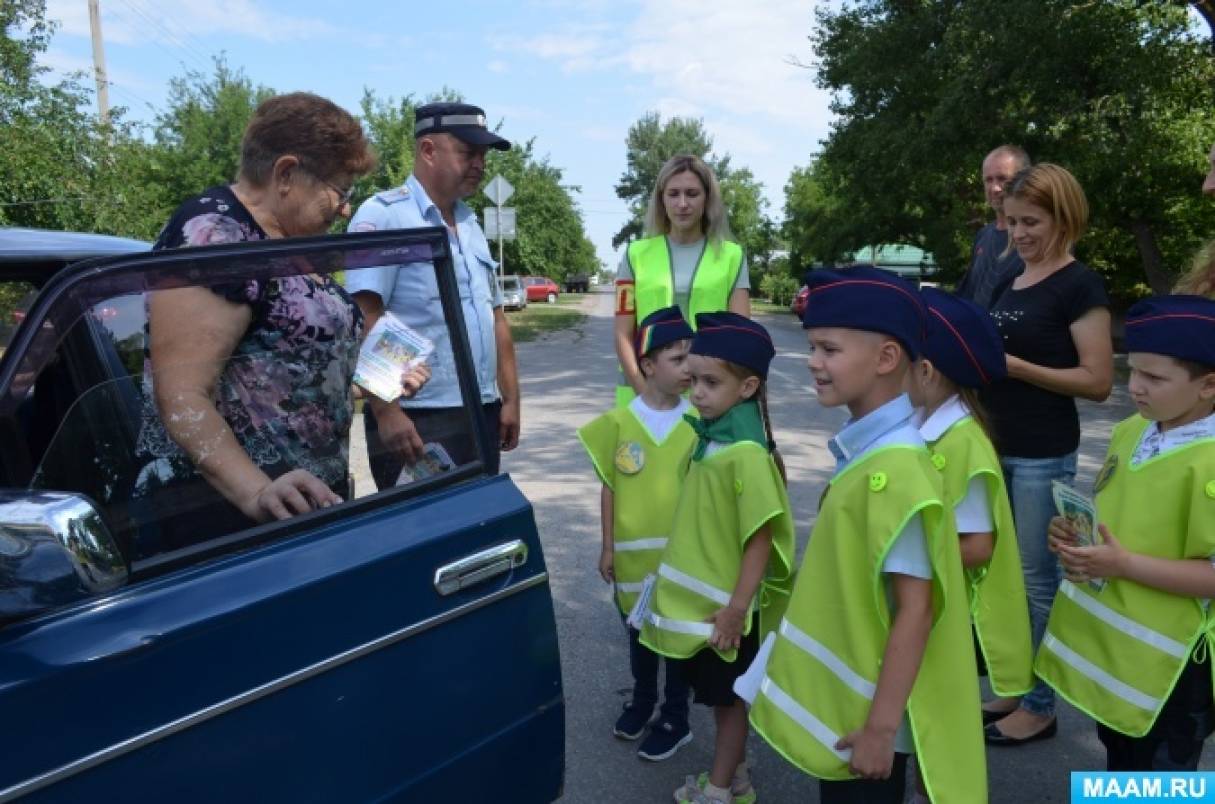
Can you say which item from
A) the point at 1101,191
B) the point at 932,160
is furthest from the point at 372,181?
the point at 1101,191

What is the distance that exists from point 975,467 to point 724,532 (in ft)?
2.26

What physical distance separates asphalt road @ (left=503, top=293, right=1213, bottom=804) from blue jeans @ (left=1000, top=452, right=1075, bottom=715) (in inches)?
11.4

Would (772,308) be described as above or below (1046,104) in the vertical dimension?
below

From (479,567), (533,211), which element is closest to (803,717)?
(479,567)

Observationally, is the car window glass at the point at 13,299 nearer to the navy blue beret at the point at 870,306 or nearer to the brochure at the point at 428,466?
the brochure at the point at 428,466

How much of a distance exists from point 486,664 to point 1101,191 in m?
17.7

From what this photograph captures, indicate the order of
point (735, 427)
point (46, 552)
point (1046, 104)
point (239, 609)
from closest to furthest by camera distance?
point (46, 552)
point (239, 609)
point (735, 427)
point (1046, 104)

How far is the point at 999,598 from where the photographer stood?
2.59 meters

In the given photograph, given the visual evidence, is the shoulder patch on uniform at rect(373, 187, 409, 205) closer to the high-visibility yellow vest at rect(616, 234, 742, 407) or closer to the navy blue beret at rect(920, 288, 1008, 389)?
the high-visibility yellow vest at rect(616, 234, 742, 407)

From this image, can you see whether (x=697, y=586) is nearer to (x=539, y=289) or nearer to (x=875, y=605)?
(x=875, y=605)

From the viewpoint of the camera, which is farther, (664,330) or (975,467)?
(664,330)

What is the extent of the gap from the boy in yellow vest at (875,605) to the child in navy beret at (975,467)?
33cm

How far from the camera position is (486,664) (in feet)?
6.02

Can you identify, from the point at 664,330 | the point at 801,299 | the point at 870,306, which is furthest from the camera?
the point at 801,299
